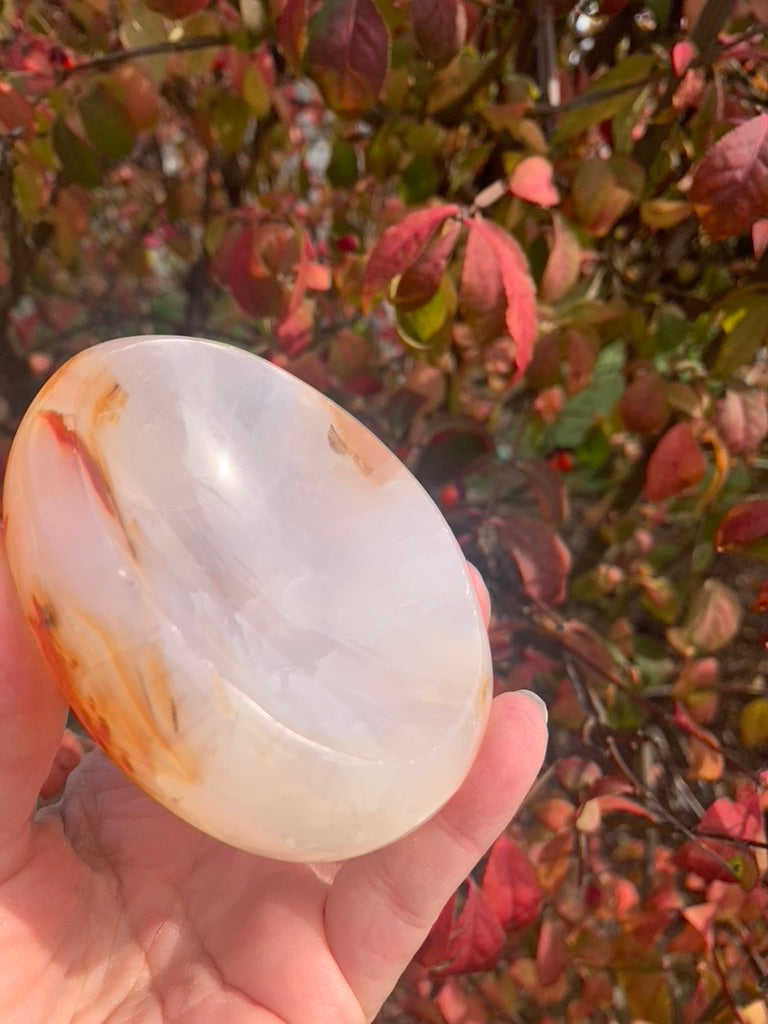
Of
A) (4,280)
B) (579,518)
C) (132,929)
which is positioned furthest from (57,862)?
(579,518)

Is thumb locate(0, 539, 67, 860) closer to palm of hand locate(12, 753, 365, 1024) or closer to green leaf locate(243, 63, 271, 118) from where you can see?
palm of hand locate(12, 753, 365, 1024)

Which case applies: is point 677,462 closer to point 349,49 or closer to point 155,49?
point 349,49

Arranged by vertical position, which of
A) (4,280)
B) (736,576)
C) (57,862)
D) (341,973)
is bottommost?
(736,576)

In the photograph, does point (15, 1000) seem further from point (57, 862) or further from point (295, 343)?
point (295, 343)

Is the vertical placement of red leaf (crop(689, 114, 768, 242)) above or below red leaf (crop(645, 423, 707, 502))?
above

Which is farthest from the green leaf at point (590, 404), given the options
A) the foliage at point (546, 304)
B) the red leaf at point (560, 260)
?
the red leaf at point (560, 260)

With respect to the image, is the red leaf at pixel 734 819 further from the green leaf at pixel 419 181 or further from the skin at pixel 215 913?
the green leaf at pixel 419 181

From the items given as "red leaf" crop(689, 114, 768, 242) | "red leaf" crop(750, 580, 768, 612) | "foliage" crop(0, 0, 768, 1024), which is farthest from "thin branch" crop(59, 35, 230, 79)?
"red leaf" crop(750, 580, 768, 612)
